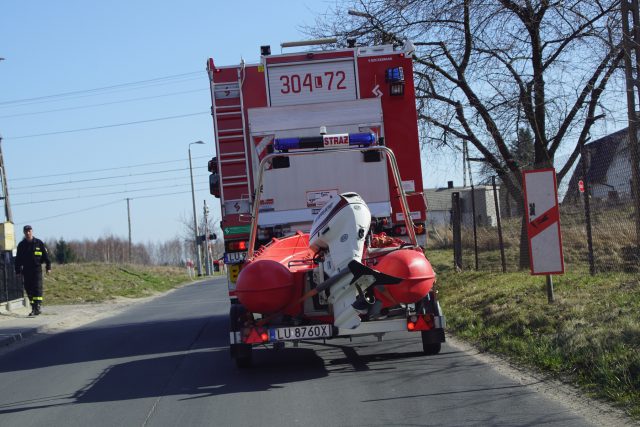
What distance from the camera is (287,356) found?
998cm

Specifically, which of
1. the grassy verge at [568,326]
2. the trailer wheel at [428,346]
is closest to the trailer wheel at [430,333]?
the trailer wheel at [428,346]

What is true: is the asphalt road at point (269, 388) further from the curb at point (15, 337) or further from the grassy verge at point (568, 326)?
the curb at point (15, 337)

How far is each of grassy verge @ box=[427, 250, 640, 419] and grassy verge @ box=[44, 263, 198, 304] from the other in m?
17.2

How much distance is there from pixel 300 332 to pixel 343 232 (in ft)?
3.81

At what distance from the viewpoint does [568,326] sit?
27.7ft

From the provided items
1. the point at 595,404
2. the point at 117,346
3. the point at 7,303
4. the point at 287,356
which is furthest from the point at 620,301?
the point at 7,303

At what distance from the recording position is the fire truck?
8.27 metres

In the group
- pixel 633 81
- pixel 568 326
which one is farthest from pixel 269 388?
pixel 633 81

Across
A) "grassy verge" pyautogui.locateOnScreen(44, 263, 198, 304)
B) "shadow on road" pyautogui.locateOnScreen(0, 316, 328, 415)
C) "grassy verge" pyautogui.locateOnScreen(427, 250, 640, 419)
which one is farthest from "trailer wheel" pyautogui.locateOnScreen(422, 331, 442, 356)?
"grassy verge" pyautogui.locateOnScreen(44, 263, 198, 304)

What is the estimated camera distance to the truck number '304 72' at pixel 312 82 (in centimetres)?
1130

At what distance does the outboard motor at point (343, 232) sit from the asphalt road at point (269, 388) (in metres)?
1.23

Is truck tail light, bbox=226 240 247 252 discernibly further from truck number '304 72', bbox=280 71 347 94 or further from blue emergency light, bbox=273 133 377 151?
blue emergency light, bbox=273 133 377 151

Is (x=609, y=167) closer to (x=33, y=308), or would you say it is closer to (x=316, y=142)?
(x=316, y=142)

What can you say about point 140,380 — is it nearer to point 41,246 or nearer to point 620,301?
point 620,301
